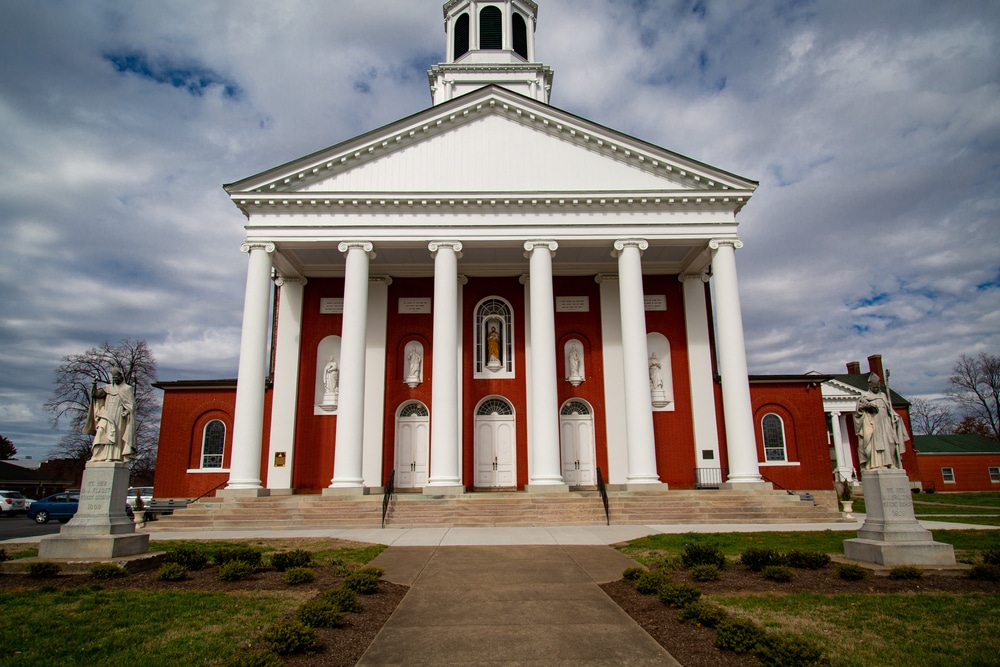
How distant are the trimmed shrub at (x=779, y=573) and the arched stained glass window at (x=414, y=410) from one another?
1850cm

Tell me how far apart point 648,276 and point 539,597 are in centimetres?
2102

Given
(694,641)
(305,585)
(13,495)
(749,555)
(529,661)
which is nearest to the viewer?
(529,661)

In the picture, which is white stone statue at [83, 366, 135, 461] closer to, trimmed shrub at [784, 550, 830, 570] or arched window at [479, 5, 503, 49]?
trimmed shrub at [784, 550, 830, 570]

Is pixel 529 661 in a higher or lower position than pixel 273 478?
lower

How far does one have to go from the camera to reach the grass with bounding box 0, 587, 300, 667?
19.1ft

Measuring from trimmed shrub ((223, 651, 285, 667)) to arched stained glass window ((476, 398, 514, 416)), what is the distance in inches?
826

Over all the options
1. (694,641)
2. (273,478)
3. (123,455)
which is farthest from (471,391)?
(694,641)

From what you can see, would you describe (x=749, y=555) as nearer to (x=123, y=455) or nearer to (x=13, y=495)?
(x=123, y=455)

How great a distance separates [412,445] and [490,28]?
22284 millimetres

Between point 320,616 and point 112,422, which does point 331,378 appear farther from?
point 320,616

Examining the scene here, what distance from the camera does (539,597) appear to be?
324 inches

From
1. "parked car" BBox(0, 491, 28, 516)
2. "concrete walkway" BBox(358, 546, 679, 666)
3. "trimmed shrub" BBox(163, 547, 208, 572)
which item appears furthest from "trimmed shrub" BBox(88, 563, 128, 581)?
"parked car" BBox(0, 491, 28, 516)

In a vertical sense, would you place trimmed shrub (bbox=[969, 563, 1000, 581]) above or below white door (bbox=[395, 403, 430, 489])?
below

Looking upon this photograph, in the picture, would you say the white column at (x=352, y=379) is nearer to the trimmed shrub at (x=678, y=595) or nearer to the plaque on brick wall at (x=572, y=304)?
the plaque on brick wall at (x=572, y=304)
